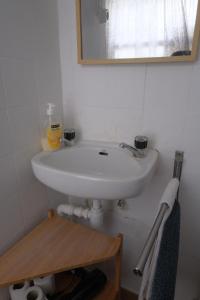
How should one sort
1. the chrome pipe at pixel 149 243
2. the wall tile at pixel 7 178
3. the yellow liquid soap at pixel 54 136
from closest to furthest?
the chrome pipe at pixel 149 243, the wall tile at pixel 7 178, the yellow liquid soap at pixel 54 136

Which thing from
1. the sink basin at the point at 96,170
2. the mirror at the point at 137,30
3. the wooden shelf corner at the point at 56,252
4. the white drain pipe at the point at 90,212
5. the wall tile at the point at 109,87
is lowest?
the wooden shelf corner at the point at 56,252

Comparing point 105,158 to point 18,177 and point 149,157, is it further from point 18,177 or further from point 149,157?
point 18,177

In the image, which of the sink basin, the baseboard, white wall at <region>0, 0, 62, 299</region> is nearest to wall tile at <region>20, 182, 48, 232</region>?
white wall at <region>0, 0, 62, 299</region>

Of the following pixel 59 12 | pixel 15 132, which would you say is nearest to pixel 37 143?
pixel 15 132

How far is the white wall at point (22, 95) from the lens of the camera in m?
0.69

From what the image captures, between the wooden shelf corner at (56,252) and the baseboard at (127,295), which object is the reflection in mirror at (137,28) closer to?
the wooden shelf corner at (56,252)

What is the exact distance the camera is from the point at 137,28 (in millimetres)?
747

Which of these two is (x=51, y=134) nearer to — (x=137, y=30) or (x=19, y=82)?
(x=19, y=82)

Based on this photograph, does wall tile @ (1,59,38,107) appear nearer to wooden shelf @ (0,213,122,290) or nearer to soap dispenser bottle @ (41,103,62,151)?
soap dispenser bottle @ (41,103,62,151)

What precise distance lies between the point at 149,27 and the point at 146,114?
0.32m

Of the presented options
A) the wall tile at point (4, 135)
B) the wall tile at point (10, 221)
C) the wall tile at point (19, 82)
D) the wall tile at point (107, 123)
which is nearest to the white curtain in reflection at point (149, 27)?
the wall tile at point (107, 123)

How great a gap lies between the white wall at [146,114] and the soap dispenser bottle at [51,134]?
14 cm

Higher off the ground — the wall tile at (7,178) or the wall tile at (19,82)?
the wall tile at (19,82)

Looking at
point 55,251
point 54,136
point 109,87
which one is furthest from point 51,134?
point 55,251
